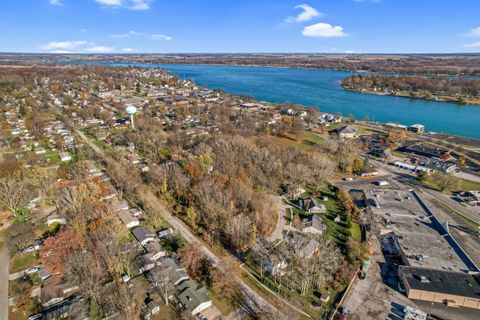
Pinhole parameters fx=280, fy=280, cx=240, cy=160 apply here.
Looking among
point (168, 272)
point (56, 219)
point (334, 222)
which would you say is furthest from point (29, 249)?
point (334, 222)

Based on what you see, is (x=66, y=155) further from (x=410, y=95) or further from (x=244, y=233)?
(x=410, y=95)

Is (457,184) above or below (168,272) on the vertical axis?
below

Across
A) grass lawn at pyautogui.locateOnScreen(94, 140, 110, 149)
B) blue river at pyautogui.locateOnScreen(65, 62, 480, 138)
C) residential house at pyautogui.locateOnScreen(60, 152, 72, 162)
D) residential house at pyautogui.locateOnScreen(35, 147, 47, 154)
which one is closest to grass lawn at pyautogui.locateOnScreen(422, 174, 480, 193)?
blue river at pyautogui.locateOnScreen(65, 62, 480, 138)

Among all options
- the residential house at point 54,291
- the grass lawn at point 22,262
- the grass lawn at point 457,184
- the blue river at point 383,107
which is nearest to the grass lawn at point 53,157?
the grass lawn at point 22,262

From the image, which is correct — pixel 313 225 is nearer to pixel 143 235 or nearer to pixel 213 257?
pixel 213 257

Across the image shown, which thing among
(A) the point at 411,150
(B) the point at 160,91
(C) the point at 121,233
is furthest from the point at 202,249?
(B) the point at 160,91

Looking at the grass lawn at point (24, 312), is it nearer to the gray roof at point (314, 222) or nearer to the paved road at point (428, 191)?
the gray roof at point (314, 222)
